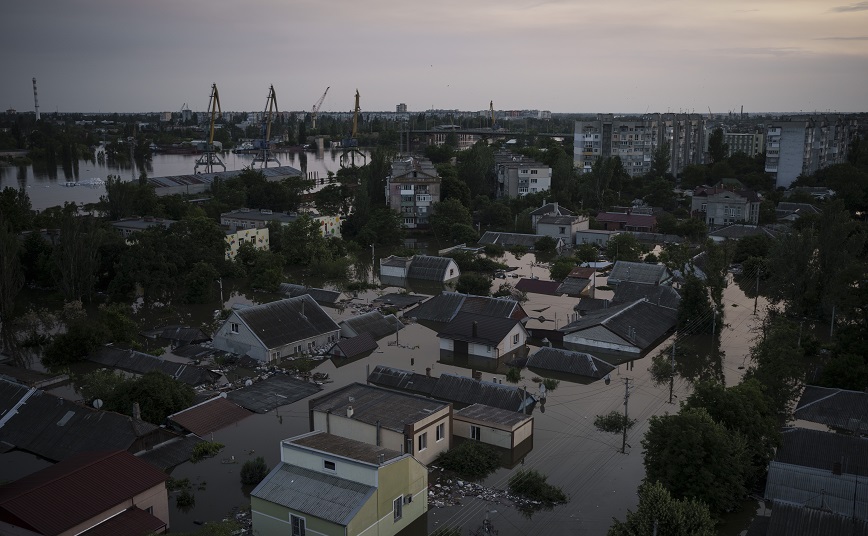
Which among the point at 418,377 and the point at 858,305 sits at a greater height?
the point at 858,305

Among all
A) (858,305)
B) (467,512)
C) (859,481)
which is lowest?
(467,512)

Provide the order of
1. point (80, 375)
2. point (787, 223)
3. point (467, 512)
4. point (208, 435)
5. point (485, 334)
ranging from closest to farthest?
point (467, 512)
point (208, 435)
point (80, 375)
point (485, 334)
point (787, 223)

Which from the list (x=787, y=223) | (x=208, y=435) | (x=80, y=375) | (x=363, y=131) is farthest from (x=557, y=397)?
(x=363, y=131)

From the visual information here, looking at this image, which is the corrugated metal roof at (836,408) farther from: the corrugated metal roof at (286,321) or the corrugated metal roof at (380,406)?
the corrugated metal roof at (286,321)

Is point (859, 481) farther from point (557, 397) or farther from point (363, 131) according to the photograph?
point (363, 131)

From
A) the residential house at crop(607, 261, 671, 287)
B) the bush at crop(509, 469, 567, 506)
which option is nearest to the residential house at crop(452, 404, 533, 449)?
the bush at crop(509, 469, 567, 506)

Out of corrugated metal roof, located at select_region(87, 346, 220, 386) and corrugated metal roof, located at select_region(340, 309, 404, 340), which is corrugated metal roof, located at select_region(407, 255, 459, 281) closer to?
corrugated metal roof, located at select_region(340, 309, 404, 340)

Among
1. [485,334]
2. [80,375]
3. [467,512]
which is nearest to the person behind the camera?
[467,512]
